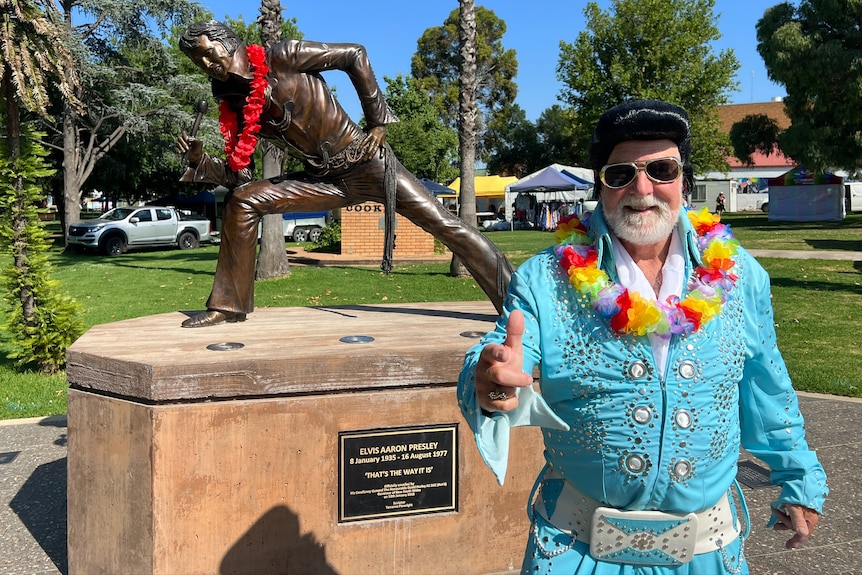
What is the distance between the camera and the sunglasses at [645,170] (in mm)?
1894

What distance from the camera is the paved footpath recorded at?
141 inches

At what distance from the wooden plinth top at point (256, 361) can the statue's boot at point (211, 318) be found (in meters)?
0.11

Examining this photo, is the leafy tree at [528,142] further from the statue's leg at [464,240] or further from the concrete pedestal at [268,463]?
the concrete pedestal at [268,463]

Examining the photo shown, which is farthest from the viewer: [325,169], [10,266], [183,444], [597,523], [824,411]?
[10,266]

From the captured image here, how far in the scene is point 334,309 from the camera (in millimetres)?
5234

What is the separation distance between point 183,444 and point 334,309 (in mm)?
2243

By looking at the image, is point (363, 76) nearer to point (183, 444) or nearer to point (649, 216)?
point (183, 444)

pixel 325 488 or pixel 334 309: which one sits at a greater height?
pixel 334 309

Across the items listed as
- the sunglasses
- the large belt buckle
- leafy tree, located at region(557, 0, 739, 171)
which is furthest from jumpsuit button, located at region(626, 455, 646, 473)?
leafy tree, located at region(557, 0, 739, 171)

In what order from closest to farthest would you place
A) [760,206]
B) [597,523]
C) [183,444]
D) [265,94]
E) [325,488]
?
1. [597,523]
2. [183,444]
3. [325,488]
4. [265,94]
5. [760,206]

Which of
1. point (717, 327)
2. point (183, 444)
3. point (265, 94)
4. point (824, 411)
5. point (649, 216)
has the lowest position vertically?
point (824, 411)

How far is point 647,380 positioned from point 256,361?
180 centimetres

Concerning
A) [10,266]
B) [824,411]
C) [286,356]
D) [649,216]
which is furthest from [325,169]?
[10,266]

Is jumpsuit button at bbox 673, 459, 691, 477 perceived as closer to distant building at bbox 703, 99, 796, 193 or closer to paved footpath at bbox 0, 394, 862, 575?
paved footpath at bbox 0, 394, 862, 575
